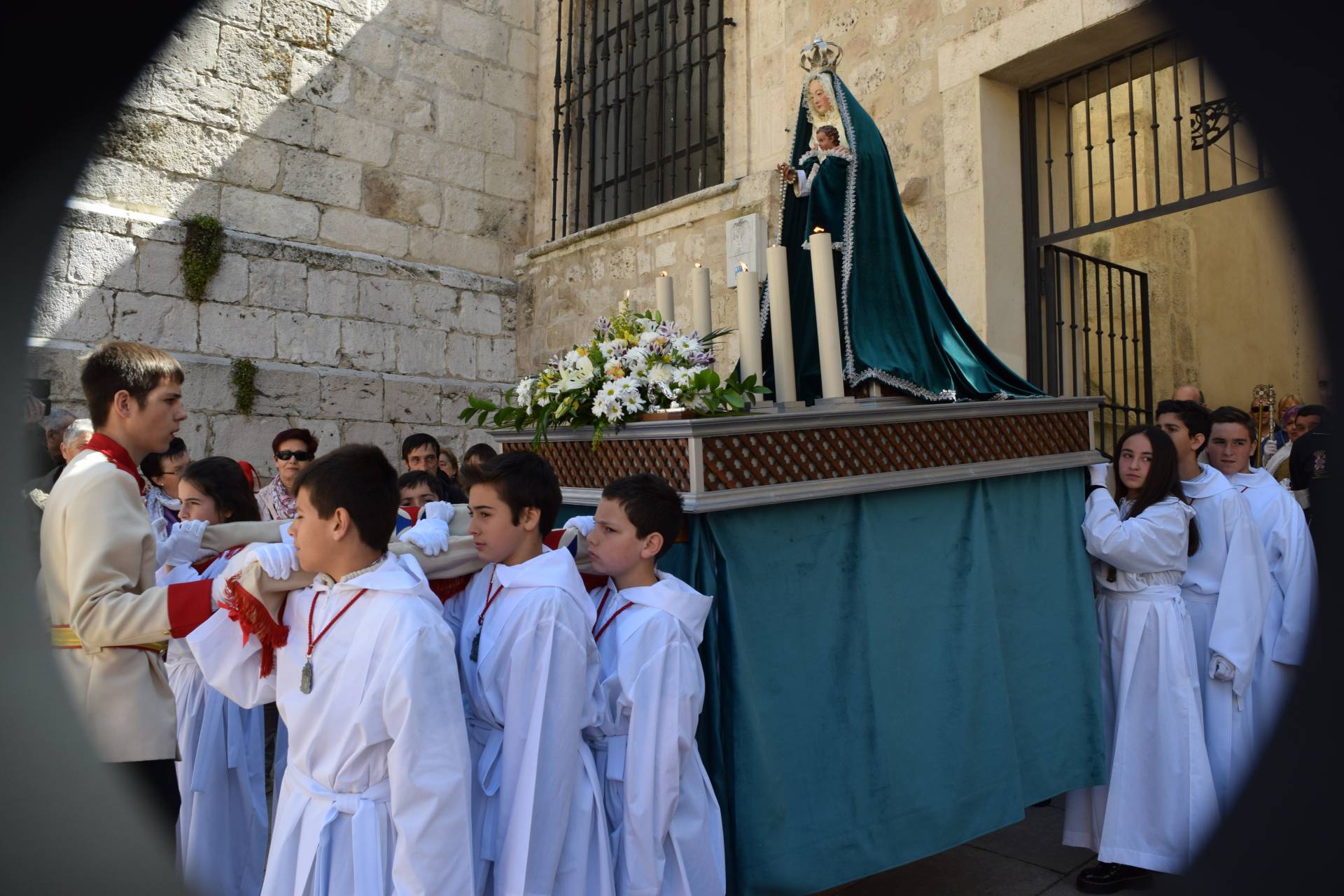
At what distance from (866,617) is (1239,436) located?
2.38 m

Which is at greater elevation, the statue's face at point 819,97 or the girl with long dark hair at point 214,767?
the statue's face at point 819,97

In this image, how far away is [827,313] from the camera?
277cm

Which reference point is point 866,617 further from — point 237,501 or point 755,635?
point 237,501

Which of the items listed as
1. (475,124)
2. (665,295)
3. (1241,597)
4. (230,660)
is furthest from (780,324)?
(475,124)

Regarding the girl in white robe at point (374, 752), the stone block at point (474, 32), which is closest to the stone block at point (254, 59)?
the stone block at point (474, 32)

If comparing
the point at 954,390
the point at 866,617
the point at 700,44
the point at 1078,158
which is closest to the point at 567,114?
the point at 700,44

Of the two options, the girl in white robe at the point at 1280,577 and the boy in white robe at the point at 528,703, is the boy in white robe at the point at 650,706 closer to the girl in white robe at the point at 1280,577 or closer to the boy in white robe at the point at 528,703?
the boy in white robe at the point at 528,703

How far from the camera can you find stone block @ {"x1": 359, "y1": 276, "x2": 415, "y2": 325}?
23.2 ft

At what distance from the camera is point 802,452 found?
2635mm

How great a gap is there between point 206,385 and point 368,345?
1261 millimetres

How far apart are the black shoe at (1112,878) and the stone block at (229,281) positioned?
6220 millimetres

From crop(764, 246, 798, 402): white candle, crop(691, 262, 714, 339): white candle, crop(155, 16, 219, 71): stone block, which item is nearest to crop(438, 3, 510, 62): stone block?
crop(155, 16, 219, 71): stone block

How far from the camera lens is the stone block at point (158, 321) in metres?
5.95

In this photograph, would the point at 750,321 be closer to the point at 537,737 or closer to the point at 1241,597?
the point at 537,737
